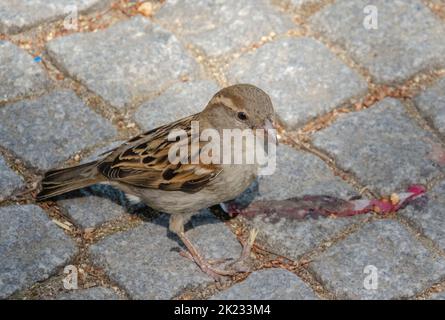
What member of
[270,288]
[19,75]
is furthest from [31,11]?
[270,288]

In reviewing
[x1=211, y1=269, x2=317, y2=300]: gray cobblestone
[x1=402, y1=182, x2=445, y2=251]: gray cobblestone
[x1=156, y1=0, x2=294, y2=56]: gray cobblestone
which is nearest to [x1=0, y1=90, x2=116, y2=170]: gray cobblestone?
[x1=156, y1=0, x2=294, y2=56]: gray cobblestone

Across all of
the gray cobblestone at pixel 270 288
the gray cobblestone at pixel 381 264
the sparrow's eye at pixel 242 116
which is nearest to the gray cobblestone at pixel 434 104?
the gray cobblestone at pixel 381 264

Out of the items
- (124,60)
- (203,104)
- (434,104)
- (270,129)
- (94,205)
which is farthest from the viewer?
(124,60)

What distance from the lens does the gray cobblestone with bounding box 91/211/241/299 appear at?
4.73 m

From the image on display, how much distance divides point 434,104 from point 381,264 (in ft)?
4.99

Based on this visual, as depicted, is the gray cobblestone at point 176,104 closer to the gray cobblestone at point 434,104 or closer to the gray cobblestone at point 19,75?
the gray cobblestone at point 19,75

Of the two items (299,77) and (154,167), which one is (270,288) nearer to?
(154,167)

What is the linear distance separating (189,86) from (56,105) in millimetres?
973

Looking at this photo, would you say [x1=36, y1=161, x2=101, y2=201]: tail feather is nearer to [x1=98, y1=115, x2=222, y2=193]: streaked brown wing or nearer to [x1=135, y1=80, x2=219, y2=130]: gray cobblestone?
[x1=98, y1=115, x2=222, y2=193]: streaked brown wing

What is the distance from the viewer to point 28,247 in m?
4.88

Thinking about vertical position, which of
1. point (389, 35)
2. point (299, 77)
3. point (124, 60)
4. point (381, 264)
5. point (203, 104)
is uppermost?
point (389, 35)

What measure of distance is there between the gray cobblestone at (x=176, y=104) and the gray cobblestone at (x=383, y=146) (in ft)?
2.92

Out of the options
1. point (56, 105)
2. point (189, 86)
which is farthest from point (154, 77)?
point (56, 105)
